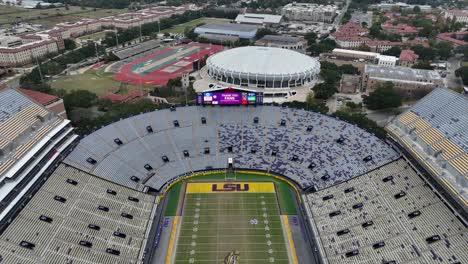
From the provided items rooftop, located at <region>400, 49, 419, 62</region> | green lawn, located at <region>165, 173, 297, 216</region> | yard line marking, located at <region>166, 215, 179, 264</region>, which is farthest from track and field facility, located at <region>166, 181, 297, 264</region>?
rooftop, located at <region>400, 49, 419, 62</region>

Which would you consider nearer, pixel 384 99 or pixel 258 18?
pixel 384 99

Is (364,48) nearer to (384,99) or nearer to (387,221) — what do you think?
(384,99)

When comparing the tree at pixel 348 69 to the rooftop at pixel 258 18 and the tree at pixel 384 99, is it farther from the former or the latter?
the rooftop at pixel 258 18

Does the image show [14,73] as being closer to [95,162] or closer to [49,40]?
[49,40]

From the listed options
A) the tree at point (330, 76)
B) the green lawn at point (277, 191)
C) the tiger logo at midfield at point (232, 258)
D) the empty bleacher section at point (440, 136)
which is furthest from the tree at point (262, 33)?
the tiger logo at midfield at point (232, 258)

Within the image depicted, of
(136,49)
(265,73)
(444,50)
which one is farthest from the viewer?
(136,49)

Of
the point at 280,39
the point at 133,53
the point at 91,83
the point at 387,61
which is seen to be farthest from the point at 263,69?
the point at 133,53

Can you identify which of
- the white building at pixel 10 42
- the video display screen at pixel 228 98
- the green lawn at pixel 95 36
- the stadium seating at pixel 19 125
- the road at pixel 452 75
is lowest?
the road at pixel 452 75
